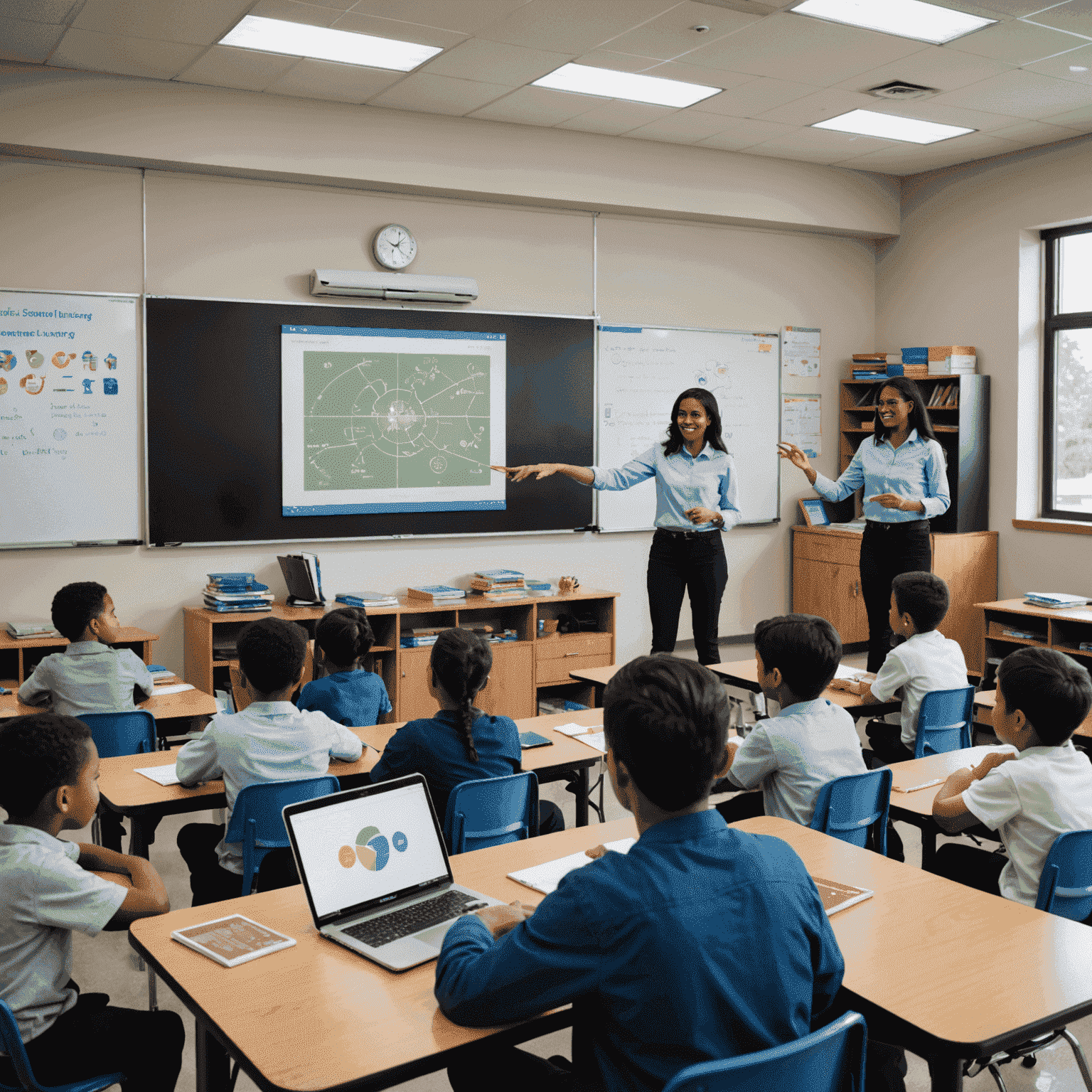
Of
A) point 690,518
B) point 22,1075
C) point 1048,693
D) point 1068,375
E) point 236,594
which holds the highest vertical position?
point 1068,375

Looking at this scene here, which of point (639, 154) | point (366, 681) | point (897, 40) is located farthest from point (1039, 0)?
point (366, 681)

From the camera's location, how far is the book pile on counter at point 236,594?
217 inches

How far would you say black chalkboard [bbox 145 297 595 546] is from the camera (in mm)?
5605

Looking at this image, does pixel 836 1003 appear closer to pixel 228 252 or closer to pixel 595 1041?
pixel 595 1041

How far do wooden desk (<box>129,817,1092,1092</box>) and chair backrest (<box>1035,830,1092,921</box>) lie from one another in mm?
337

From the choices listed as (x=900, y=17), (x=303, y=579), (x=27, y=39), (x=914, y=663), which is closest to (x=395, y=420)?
(x=303, y=579)

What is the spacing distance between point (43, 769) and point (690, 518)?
11.9ft

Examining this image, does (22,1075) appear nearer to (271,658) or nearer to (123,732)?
(271,658)

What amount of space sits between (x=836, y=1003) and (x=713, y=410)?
381 cm

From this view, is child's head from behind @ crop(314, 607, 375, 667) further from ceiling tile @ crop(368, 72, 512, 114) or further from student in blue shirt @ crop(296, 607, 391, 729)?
ceiling tile @ crop(368, 72, 512, 114)

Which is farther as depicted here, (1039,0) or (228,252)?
(228,252)

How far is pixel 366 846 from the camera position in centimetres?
190

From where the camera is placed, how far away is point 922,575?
400 centimetres

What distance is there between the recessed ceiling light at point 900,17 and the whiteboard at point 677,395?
2.51 metres
